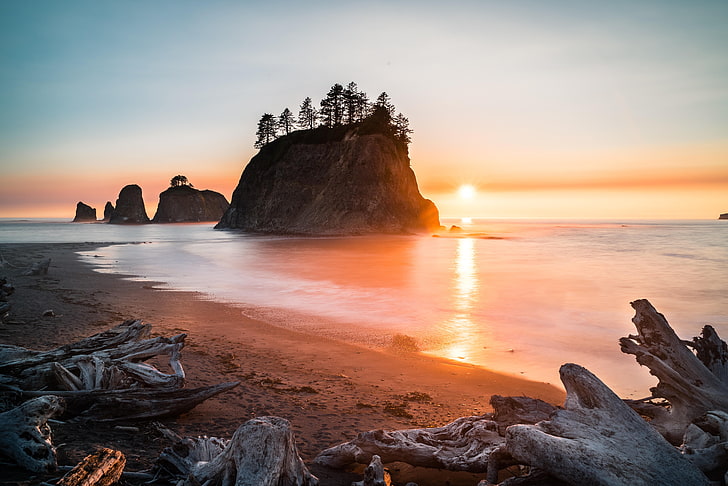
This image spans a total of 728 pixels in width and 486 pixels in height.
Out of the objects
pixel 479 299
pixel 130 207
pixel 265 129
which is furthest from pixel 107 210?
pixel 479 299

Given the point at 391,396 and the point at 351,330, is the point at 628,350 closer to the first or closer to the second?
the point at 391,396

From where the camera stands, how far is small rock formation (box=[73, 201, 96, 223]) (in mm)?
196375

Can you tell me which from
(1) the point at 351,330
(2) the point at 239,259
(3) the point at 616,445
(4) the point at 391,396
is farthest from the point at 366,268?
(3) the point at 616,445

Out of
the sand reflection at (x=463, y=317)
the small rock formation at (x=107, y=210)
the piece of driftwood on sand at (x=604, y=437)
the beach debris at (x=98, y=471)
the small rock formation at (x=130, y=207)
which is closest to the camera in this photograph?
the beach debris at (x=98, y=471)

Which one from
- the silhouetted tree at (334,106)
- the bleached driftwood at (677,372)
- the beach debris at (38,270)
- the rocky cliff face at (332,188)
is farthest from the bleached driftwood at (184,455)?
the silhouetted tree at (334,106)

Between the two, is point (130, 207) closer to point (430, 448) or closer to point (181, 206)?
point (181, 206)

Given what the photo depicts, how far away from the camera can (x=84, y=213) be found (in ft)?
644

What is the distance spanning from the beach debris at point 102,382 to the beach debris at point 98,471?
154 cm

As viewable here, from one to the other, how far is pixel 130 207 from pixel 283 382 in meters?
177

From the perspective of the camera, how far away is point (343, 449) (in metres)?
4.02

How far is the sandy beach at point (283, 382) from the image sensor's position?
13.9 ft

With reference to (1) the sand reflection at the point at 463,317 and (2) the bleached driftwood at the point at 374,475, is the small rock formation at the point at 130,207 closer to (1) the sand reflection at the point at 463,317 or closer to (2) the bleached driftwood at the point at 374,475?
(1) the sand reflection at the point at 463,317

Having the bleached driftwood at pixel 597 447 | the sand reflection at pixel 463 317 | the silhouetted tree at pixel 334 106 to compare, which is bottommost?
the sand reflection at pixel 463 317

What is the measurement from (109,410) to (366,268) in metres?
22.0
